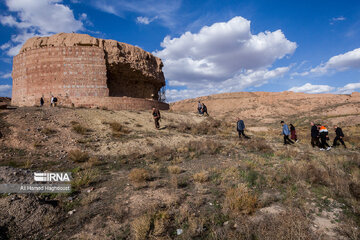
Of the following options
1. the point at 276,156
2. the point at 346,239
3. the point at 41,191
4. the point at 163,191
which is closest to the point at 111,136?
the point at 41,191

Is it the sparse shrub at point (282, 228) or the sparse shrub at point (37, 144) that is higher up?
the sparse shrub at point (37, 144)

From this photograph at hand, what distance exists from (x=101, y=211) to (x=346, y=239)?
185 inches

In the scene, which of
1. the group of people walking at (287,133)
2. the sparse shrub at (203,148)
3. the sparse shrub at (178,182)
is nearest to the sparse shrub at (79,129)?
the sparse shrub at (203,148)

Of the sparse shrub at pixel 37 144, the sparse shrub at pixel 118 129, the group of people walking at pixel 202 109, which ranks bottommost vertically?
the sparse shrub at pixel 37 144

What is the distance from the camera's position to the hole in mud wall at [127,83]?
65.2ft

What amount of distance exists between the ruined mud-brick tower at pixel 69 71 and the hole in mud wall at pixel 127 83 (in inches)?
14.8

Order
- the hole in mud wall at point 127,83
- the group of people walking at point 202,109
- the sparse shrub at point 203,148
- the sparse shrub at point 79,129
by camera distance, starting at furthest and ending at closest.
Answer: the group of people walking at point 202,109
the hole in mud wall at point 127,83
the sparse shrub at point 79,129
the sparse shrub at point 203,148

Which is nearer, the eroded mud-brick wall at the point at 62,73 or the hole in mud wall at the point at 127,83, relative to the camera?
the eroded mud-brick wall at the point at 62,73

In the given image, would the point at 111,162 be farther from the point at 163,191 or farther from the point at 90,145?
the point at 163,191

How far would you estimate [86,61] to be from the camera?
57.4 feet

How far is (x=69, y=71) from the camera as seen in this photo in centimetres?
1717

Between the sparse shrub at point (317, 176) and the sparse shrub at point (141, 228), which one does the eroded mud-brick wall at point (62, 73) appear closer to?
the sparse shrub at point (141, 228)

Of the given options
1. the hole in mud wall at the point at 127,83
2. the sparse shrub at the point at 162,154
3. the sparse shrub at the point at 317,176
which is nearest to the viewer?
the sparse shrub at the point at 317,176

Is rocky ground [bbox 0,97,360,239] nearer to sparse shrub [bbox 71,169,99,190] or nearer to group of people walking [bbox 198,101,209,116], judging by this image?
sparse shrub [bbox 71,169,99,190]
